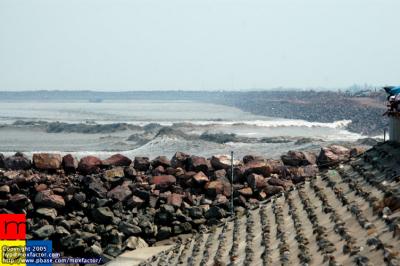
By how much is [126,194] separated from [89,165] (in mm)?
2539

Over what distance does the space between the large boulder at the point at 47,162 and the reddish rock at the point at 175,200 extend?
13.4ft

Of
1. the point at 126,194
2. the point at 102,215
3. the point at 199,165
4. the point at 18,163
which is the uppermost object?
the point at 199,165

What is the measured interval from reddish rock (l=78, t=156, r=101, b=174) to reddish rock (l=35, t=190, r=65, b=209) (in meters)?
2.15

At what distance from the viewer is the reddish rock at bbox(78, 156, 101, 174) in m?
18.2

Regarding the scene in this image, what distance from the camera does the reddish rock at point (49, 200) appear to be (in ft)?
51.8

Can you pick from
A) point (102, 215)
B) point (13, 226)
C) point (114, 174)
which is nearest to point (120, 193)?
point (102, 215)

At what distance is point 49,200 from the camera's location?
52.0 feet

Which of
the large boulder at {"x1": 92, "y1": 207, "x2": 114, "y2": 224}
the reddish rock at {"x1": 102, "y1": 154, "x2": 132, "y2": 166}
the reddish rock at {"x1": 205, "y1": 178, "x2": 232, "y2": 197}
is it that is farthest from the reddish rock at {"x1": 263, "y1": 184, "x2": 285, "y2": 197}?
the reddish rock at {"x1": 102, "y1": 154, "x2": 132, "y2": 166}

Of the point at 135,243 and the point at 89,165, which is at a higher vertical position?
the point at 89,165

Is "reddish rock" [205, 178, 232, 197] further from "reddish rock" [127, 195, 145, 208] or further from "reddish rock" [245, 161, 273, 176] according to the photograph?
"reddish rock" [127, 195, 145, 208]

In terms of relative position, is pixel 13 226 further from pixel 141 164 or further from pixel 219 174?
pixel 219 174

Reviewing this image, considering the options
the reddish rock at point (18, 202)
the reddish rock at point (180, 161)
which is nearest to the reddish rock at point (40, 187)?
the reddish rock at point (18, 202)

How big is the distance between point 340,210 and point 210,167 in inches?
419

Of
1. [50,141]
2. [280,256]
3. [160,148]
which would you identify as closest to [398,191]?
[280,256]
